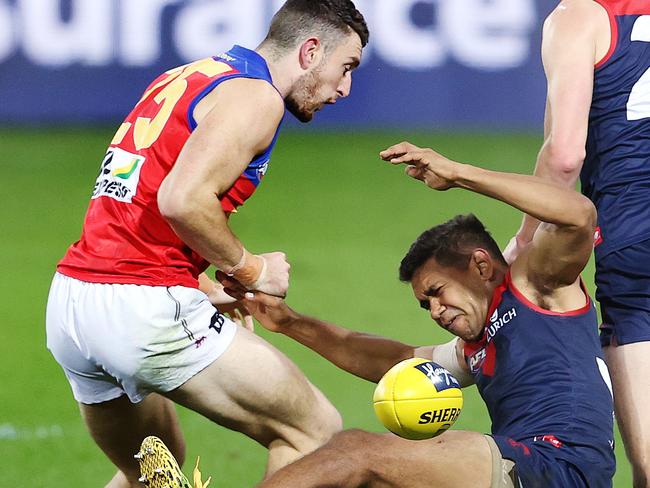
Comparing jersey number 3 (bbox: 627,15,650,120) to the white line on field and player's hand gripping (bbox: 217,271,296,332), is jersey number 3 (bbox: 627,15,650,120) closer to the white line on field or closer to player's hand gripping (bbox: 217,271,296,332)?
player's hand gripping (bbox: 217,271,296,332)

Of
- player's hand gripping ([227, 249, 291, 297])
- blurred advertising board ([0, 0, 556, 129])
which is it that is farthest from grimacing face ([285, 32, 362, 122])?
blurred advertising board ([0, 0, 556, 129])

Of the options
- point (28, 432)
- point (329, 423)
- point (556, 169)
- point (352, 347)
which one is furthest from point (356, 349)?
point (28, 432)

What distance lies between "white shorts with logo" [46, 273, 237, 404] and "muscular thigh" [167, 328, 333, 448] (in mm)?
54

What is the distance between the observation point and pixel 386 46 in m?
13.5

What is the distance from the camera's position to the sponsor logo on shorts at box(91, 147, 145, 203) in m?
4.84

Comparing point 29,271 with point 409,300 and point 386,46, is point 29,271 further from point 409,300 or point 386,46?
point 386,46

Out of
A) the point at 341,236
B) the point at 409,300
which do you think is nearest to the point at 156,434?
the point at 409,300

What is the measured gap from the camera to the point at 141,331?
187 inches

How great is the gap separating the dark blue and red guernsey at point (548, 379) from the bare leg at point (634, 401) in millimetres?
164

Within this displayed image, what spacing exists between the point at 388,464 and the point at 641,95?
2035 millimetres

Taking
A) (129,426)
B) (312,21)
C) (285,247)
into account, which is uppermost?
(312,21)

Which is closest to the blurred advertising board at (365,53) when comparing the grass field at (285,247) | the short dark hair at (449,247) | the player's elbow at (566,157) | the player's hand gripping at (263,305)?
the grass field at (285,247)

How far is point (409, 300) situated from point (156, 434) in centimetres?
478

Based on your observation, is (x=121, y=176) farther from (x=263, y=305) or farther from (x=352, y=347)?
(x=352, y=347)
